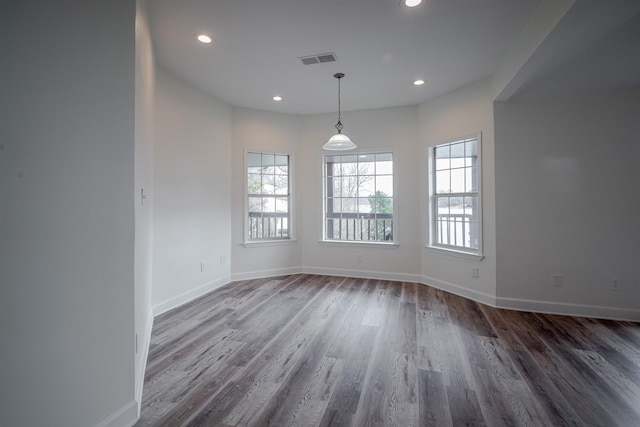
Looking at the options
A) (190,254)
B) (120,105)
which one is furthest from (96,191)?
(190,254)

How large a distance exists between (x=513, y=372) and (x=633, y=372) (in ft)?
3.00

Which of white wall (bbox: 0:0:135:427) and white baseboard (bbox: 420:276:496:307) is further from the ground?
white wall (bbox: 0:0:135:427)

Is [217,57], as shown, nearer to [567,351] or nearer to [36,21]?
[36,21]

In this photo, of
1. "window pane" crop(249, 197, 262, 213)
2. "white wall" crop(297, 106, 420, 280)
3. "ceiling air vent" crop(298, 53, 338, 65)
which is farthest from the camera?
"window pane" crop(249, 197, 262, 213)

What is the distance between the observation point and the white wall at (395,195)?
16.5 ft

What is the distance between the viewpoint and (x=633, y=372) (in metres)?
2.35

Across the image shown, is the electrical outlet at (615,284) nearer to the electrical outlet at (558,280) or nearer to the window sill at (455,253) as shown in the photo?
the electrical outlet at (558,280)

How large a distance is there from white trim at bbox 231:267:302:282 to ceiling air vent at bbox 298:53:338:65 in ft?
10.8

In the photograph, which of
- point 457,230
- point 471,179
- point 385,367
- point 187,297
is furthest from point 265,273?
point 471,179

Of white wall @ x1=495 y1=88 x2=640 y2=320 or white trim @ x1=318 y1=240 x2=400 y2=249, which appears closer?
white wall @ x1=495 y1=88 x2=640 y2=320

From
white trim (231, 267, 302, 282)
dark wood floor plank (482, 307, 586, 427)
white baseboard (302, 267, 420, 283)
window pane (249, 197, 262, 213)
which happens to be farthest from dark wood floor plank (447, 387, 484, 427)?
window pane (249, 197, 262, 213)

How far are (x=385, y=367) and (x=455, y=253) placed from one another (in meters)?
2.51

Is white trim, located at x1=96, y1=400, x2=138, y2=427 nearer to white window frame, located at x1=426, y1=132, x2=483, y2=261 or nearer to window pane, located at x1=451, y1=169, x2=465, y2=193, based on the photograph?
white window frame, located at x1=426, y1=132, x2=483, y2=261

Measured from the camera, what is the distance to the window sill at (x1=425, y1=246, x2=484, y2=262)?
4.10 meters
